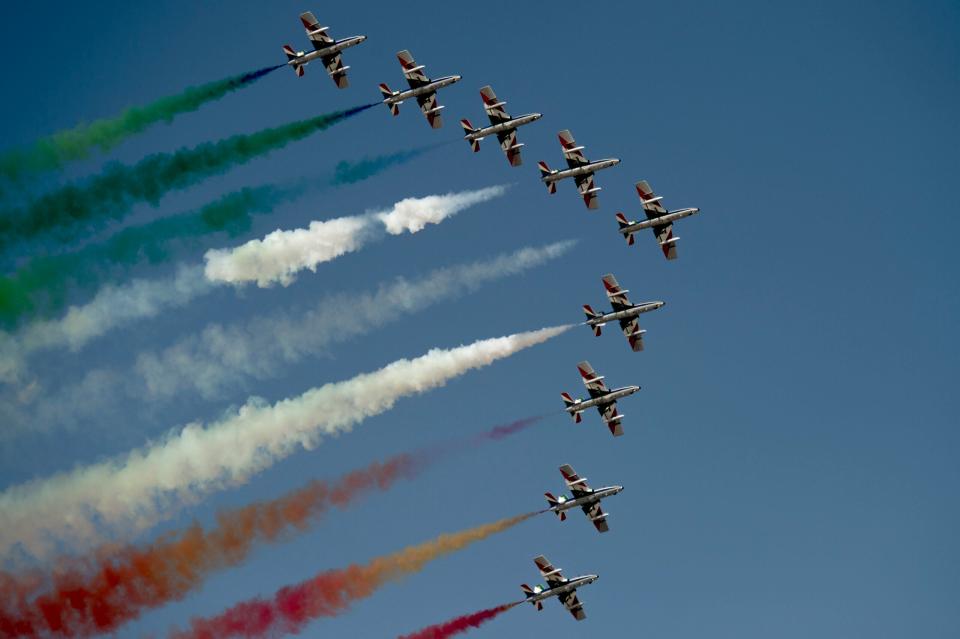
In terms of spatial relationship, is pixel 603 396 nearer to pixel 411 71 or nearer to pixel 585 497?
pixel 585 497

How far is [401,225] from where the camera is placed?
363 ft

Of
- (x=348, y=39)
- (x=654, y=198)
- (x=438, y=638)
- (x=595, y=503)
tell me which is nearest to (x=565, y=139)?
(x=654, y=198)

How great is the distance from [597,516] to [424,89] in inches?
1151

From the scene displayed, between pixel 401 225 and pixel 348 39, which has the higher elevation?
pixel 348 39

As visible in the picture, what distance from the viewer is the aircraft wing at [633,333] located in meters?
113

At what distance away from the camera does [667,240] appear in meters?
114

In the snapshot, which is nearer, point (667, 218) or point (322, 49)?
point (322, 49)

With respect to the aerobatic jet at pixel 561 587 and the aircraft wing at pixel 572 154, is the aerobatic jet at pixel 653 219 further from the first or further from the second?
the aerobatic jet at pixel 561 587

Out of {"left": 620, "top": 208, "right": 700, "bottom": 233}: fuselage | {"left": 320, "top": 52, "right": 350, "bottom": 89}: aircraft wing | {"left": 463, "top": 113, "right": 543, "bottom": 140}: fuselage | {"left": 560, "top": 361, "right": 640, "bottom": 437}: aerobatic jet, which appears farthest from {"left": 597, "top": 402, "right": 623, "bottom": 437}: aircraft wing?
{"left": 320, "top": 52, "right": 350, "bottom": 89}: aircraft wing

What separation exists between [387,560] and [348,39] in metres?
31.1

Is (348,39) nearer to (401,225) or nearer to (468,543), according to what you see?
(401,225)

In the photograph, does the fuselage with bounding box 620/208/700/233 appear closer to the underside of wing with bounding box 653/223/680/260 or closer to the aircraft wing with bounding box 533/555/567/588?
the underside of wing with bounding box 653/223/680/260

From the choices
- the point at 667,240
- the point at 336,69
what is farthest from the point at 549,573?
the point at 336,69

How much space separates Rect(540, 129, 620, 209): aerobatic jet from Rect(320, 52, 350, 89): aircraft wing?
14.0 m
